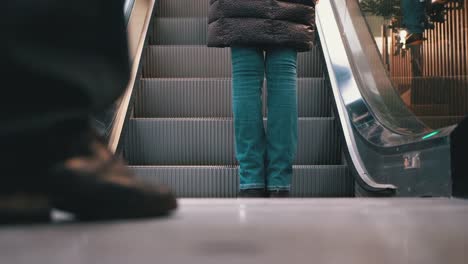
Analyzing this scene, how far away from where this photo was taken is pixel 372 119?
4.47 m

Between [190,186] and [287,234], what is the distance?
3539 mm

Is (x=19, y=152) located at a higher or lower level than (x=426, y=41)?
lower

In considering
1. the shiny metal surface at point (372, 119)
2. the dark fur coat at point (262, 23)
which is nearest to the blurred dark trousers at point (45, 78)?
the shiny metal surface at point (372, 119)

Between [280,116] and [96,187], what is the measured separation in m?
2.48

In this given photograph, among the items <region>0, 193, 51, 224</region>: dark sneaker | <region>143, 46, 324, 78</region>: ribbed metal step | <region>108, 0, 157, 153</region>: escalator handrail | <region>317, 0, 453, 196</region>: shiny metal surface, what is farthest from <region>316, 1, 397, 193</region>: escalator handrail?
<region>0, 193, 51, 224</region>: dark sneaker

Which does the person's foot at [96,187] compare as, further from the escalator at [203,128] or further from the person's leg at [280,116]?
the escalator at [203,128]

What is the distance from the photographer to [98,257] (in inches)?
33.4

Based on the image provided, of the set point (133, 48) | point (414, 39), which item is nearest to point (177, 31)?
point (133, 48)

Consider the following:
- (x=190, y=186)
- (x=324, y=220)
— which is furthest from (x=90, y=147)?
(x=190, y=186)

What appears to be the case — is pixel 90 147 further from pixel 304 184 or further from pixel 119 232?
pixel 304 184

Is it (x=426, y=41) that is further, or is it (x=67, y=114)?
(x=426, y=41)

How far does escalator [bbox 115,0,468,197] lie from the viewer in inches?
152

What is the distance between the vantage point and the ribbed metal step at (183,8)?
7016 mm

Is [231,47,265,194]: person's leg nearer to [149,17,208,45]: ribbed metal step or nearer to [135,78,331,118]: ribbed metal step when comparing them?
[135,78,331,118]: ribbed metal step
